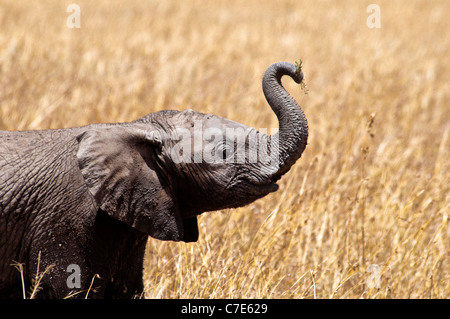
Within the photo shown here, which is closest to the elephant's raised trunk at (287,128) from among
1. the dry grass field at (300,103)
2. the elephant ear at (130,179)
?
the elephant ear at (130,179)

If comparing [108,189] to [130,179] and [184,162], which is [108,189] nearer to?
[130,179]

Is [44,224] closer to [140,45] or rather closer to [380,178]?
[380,178]

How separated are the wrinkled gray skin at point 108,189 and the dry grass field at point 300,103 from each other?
107 cm

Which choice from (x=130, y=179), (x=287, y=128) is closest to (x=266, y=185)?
(x=287, y=128)

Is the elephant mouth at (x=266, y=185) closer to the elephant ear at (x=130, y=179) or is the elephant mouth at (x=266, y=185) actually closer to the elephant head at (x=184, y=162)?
the elephant head at (x=184, y=162)

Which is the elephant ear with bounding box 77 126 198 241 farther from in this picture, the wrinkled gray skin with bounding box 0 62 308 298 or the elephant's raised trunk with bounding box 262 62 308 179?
the elephant's raised trunk with bounding box 262 62 308 179

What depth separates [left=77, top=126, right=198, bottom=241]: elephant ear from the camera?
3869 mm

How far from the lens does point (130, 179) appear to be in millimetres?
3930

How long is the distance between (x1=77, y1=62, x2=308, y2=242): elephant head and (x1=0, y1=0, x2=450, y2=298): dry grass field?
113cm

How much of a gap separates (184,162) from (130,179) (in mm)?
316

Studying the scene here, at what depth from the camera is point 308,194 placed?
6.62 m

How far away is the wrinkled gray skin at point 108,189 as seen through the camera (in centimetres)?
389

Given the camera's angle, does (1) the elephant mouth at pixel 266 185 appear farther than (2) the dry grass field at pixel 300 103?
No
